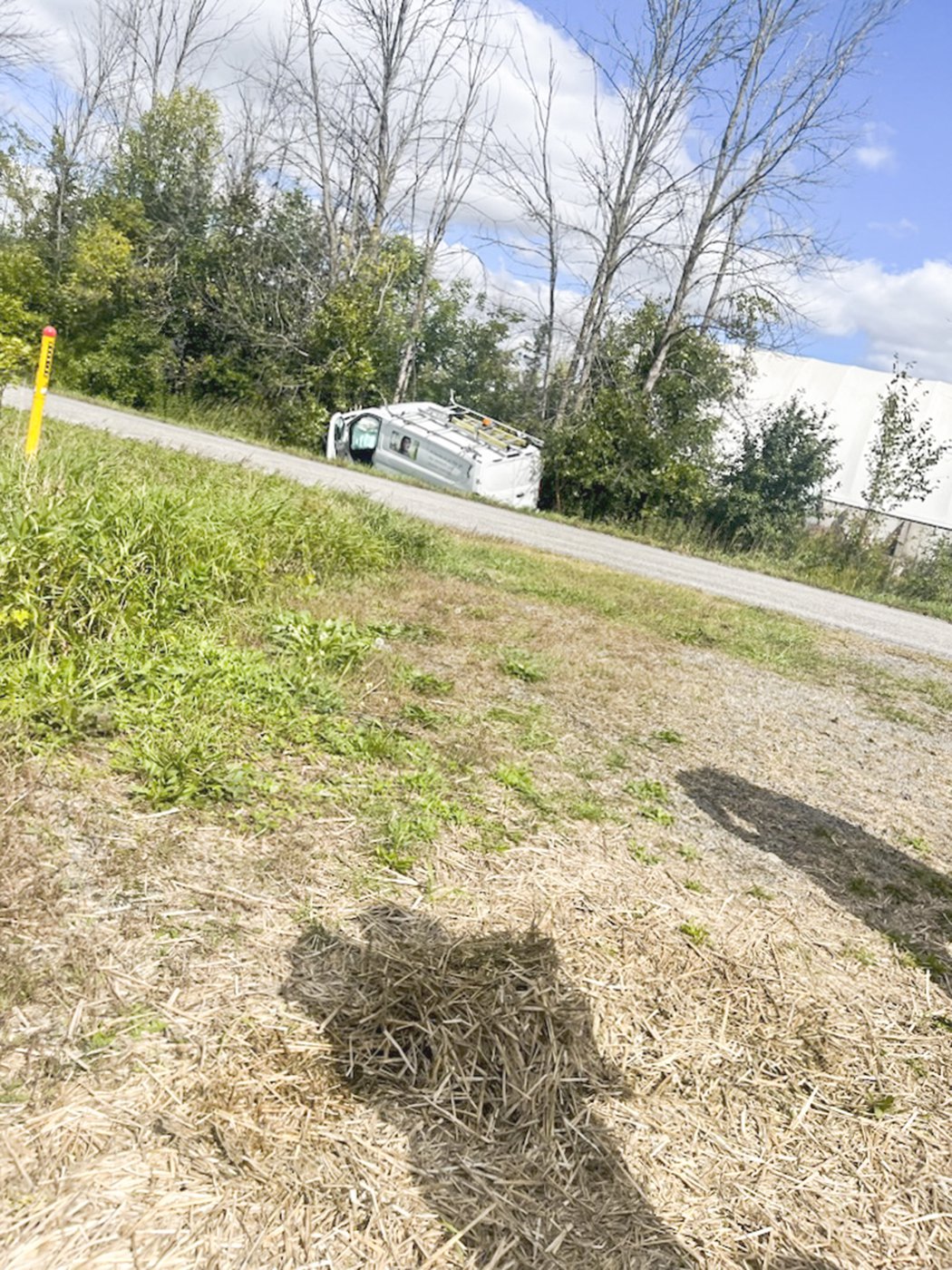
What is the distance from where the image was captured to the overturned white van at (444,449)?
18.6 meters

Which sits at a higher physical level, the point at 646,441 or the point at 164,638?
the point at 646,441

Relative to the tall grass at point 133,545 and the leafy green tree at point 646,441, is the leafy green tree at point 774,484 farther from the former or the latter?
the tall grass at point 133,545

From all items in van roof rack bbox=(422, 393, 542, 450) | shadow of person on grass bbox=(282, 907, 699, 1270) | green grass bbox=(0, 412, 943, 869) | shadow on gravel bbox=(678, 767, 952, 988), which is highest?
van roof rack bbox=(422, 393, 542, 450)

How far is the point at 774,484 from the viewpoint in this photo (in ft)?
66.1

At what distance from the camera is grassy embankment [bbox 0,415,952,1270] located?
6.48 feet

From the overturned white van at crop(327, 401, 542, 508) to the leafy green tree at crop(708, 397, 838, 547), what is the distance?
4.38m

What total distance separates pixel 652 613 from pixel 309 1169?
7494mm

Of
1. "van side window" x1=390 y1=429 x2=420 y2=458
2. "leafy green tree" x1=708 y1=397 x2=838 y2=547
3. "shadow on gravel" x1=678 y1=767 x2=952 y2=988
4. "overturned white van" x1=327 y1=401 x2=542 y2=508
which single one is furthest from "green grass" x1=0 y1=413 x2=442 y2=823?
"leafy green tree" x1=708 y1=397 x2=838 y2=547

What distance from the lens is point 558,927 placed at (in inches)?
120

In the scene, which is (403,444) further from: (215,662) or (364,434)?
(215,662)


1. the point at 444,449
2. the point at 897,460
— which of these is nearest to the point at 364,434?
the point at 444,449

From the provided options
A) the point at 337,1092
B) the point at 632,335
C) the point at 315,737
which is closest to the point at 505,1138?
the point at 337,1092

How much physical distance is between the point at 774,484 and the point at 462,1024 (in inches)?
767

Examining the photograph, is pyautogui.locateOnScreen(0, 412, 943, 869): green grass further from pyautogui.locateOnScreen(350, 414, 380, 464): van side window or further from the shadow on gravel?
pyautogui.locateOnScreen(350, 414, 380, 464): van side window
